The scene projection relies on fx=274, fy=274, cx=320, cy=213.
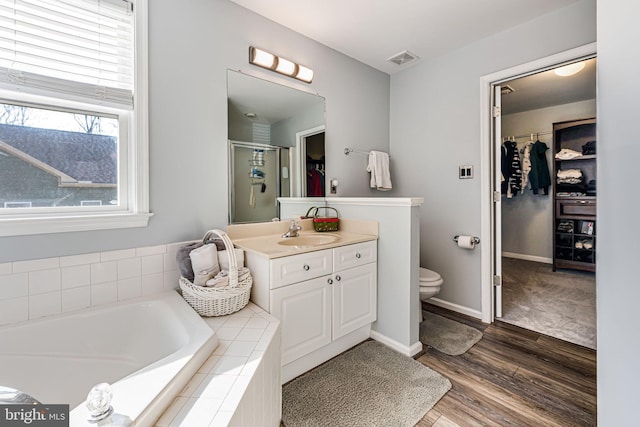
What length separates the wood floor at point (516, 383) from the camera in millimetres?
1373

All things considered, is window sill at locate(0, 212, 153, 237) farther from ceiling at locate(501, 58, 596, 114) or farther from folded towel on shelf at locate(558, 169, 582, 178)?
folded towel on shelf at locate(558, 169, 582, 178)

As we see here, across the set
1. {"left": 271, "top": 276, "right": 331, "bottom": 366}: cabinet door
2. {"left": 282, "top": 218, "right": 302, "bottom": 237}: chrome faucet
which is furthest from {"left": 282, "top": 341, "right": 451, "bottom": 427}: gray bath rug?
{"left": 282, "top": 218, "right": 302, "bottom": 237}: chrome faucet

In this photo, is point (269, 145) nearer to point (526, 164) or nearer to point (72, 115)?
point (72, 115)

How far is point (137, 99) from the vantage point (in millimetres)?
1521

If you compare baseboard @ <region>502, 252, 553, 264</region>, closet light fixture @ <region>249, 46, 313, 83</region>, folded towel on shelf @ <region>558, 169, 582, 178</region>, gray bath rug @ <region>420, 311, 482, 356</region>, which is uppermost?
closet light fixture @ <region>249, 46, 313, 83</region>

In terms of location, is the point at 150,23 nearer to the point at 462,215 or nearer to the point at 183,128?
the point at 183,128

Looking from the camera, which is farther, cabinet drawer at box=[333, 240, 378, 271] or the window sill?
cabinet drawer at box=[333, 240, 378, 271]

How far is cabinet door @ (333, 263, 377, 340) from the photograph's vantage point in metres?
1.80

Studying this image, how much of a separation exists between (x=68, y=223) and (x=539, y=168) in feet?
17.9

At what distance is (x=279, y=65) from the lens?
2104 mm

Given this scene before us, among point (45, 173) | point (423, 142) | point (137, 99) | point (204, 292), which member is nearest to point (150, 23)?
point (137, 99)

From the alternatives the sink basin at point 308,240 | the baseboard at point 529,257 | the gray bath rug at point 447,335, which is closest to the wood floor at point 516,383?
the gray bath rug at point 447,335

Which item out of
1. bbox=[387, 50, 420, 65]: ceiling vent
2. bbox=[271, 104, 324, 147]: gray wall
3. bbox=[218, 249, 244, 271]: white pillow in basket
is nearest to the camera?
bbox=[218, 249, 244, 271]: white pillow in basket

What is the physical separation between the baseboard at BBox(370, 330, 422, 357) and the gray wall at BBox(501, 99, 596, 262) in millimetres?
3749
